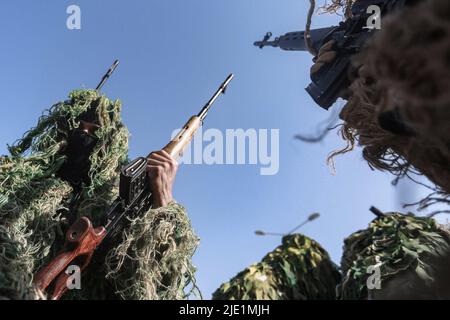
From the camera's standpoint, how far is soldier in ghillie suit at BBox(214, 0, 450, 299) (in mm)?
854

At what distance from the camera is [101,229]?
2248 millimetres

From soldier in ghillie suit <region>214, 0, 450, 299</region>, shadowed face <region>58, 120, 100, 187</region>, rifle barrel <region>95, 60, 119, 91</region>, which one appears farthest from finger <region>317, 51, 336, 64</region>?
rifle barrel <region>95, 60, 119, 91</region>

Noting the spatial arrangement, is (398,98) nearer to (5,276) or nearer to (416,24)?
(416,24)

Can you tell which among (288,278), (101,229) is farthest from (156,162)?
(288,278)

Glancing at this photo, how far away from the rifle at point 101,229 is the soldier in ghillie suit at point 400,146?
876 millimetres

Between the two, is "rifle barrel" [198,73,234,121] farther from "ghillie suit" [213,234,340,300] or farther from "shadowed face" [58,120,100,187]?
"ghillie suit" [213,234,340,300]

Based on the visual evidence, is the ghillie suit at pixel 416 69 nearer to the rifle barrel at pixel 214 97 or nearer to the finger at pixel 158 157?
the finger at pixel 158 157

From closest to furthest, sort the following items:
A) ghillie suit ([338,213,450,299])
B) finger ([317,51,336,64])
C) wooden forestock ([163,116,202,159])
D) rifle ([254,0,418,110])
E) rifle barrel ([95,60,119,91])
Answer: ghillie suit ([338,213,450,299]) < rifle ([254,0,418,110]) < finger ([317,51,336,64]) < wooden forestock ([163,116,202,159]) < rifle barrel ([95,60,119,91])

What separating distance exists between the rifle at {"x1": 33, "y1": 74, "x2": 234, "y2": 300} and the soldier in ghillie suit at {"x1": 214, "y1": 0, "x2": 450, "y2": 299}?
0.88m

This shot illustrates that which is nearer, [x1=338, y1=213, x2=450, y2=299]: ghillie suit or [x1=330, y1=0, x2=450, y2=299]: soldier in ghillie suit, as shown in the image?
[x1=330, y1=0, x2=450, y2=299]: soldier in ghillie suit

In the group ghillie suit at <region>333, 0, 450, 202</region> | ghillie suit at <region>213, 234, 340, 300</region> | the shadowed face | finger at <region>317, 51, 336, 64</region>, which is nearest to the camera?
ghillie suit at <region>333, 0, 450, 202</region>

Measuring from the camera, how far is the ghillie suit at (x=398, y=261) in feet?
4.50

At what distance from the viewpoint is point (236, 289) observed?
1580 mm

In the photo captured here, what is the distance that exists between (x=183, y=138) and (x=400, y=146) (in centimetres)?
183
